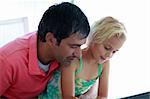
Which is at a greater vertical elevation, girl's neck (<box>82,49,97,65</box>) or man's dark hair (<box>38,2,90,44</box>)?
man's dark hair (<box>38,2,90,44</box>)

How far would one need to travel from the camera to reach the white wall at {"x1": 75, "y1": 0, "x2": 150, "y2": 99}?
1.79m

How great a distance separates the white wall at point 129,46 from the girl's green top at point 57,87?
2.21 ft

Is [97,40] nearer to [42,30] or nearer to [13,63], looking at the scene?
[42,30]

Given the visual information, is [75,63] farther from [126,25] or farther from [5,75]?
[126,25]

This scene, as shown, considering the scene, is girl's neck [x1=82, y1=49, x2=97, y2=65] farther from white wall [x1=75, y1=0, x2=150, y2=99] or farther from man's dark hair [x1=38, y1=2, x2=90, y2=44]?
white wall [x1=75, y1=0, x2=150, y2=99]

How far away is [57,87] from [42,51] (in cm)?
18

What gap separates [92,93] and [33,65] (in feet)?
1.14

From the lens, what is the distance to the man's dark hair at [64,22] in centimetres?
98

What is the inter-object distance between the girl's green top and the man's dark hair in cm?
21

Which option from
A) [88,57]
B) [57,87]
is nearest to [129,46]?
[88,57]

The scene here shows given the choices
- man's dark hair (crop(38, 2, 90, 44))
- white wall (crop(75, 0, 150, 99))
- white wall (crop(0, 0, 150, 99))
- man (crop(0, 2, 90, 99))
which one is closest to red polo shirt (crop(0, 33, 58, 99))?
man (crop(0, 2, 90, 99))

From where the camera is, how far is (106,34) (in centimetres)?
112

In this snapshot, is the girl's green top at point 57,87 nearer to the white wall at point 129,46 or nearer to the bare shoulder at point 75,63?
the bare shoulder at point 75,63

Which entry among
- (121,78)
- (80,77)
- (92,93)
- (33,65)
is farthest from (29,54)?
(121,78)
